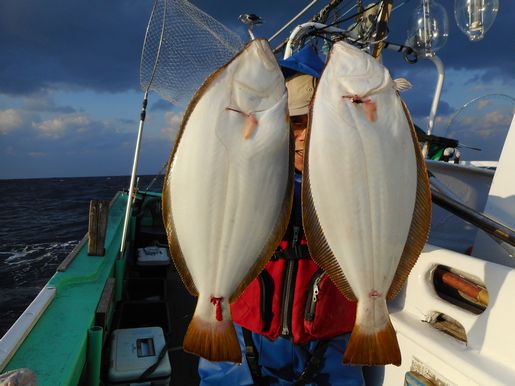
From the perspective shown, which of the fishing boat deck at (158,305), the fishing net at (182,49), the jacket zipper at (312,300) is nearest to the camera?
the jacket zipper at (312,300)

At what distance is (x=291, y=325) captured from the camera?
192cm

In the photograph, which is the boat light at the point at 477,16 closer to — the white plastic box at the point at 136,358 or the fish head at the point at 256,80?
the fish head at the point at 256,80

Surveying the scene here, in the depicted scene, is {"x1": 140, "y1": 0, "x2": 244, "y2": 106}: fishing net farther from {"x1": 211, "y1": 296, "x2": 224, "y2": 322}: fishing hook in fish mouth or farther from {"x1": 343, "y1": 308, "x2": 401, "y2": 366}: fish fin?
{"x1": 343, "y1": 308, "x2": 401, "y2": 366}: fish fin

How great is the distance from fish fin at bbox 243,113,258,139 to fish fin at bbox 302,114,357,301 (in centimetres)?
23

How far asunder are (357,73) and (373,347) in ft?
3.90

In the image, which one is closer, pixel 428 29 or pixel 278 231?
pixel 278 231

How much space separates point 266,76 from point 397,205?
0.81 m

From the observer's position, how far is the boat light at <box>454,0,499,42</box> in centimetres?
405

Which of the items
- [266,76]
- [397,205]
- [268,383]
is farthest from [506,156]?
[268,383]

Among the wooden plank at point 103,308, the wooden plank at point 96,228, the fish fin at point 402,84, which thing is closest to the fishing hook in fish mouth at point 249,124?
the fish fin at point 402,84

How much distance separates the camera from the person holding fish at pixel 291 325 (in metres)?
1.92

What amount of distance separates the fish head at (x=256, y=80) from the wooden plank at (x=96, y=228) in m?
3.04

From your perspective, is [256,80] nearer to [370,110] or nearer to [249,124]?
[249,124]

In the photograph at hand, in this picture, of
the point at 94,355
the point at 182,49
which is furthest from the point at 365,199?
the point at 182,49
